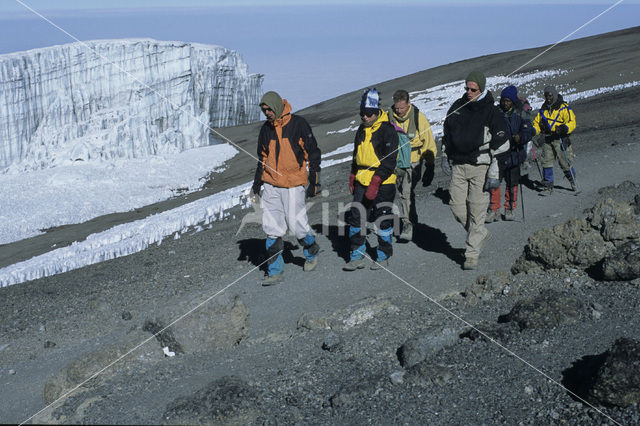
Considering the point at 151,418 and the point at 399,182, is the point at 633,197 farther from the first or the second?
the point at 151,418

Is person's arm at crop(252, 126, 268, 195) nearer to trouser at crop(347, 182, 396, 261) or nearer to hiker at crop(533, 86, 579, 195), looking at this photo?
trouser at crop(347, 182, 396, 261)

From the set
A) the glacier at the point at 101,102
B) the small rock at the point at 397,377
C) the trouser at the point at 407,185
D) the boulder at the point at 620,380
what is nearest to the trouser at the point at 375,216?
the trouser at the point at 407,185

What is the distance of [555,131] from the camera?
33.7ft

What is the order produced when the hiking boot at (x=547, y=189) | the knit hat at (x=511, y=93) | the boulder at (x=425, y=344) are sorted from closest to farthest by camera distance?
the boulder at (x=425, y=344)
the knit hat at (x=511, y=93)
the hiking boot at (x=547, y=189)

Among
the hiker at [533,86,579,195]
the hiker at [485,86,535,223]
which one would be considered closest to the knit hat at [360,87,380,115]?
the hiker at [485,86,535,223]

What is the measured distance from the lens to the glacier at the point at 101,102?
144 feet

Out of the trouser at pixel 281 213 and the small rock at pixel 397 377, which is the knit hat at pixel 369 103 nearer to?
the trouser at pixel 281 213

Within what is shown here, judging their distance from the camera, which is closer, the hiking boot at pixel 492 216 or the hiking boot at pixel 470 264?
the hiking boot at pixel 470 264

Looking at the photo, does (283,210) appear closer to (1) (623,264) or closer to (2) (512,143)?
(2) (512,143)

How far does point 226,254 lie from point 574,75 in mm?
28698

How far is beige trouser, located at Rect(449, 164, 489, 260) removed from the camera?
288 inches

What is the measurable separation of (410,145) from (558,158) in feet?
11.5

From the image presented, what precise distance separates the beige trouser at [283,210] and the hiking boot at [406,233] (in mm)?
1839

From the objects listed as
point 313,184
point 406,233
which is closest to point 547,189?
point 406,233
